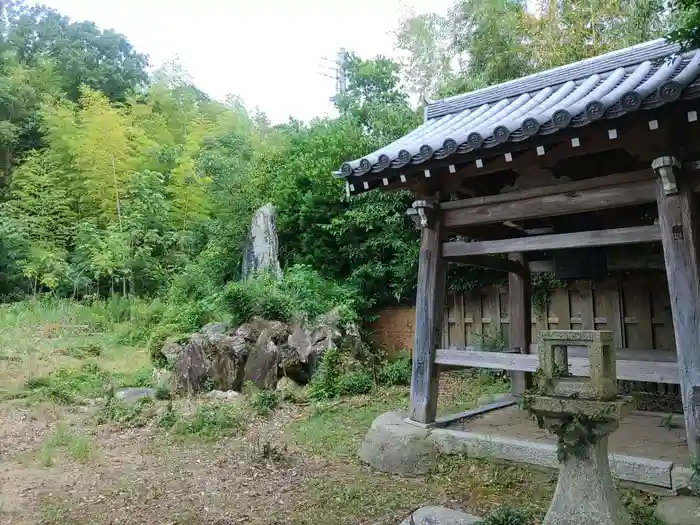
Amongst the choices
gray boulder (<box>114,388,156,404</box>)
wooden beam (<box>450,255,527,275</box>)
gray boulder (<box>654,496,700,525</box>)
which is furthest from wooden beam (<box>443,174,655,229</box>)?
gray boulder (<box>114,388,156,404</box>)

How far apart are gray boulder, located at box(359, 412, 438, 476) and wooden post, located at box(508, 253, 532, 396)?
2.30m

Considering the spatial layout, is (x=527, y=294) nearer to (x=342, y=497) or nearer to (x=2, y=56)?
(x=342, y=497)

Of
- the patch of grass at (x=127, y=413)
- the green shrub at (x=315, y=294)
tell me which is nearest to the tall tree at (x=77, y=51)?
the green shrub at (x=315, y=294)

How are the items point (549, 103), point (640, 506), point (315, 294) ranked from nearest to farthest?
point (640, 506) < point (549, 103) < point (315, 294)

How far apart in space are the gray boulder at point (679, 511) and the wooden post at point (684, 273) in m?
0.34

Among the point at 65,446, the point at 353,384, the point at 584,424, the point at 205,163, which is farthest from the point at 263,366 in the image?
the point at 205,163

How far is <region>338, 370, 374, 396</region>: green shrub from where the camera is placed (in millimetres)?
8133

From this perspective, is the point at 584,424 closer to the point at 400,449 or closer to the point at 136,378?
the point at 400,449

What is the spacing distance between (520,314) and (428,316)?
2145 mm

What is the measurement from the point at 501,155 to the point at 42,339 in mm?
12947

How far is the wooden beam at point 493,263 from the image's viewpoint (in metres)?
5.71

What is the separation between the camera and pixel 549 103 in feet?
17.0

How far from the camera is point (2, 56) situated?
22.8 m

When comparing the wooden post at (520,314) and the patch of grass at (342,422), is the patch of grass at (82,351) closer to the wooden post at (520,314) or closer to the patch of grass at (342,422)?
the patch of grass at (342,422)
